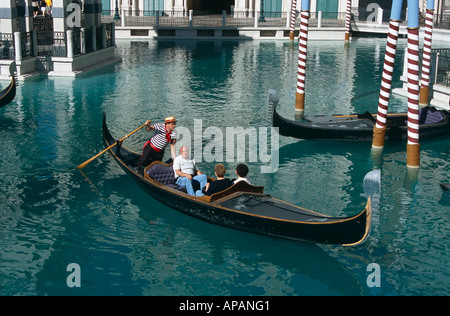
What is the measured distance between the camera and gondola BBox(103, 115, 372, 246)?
25.7 ft

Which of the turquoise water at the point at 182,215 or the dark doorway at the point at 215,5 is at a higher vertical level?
the dark doorway at the point at 215,5

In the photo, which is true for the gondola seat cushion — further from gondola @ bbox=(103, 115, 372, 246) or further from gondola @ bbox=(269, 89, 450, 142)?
gondola @ bbox=(103, 115, 372, 246)

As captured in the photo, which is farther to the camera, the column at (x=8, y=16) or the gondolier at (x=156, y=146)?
the column at (x=8, y=16)

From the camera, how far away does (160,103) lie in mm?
17109

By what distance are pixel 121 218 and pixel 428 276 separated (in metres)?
4.56

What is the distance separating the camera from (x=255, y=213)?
849cm

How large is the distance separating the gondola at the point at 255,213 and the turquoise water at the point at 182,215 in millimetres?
260

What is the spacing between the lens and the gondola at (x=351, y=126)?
13117mm

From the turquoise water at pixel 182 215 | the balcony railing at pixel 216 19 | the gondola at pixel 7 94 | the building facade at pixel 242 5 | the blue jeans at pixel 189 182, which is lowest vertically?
the turquoise water at pixel 182 215

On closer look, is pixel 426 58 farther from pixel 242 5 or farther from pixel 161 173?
pixel 242 5

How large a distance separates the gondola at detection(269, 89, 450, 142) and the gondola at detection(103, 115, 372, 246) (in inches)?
150

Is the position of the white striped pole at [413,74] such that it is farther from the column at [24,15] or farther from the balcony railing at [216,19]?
the balcony railing at [216,19]

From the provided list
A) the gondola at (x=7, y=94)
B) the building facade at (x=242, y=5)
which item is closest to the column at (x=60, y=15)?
the gondola at (x=7, y=94)

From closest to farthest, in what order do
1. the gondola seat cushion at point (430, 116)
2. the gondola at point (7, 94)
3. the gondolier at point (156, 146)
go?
the gondolier at point (156, 146) → the gondola seat cushion at point (430, 116) → the gondola at point (7, 94)
